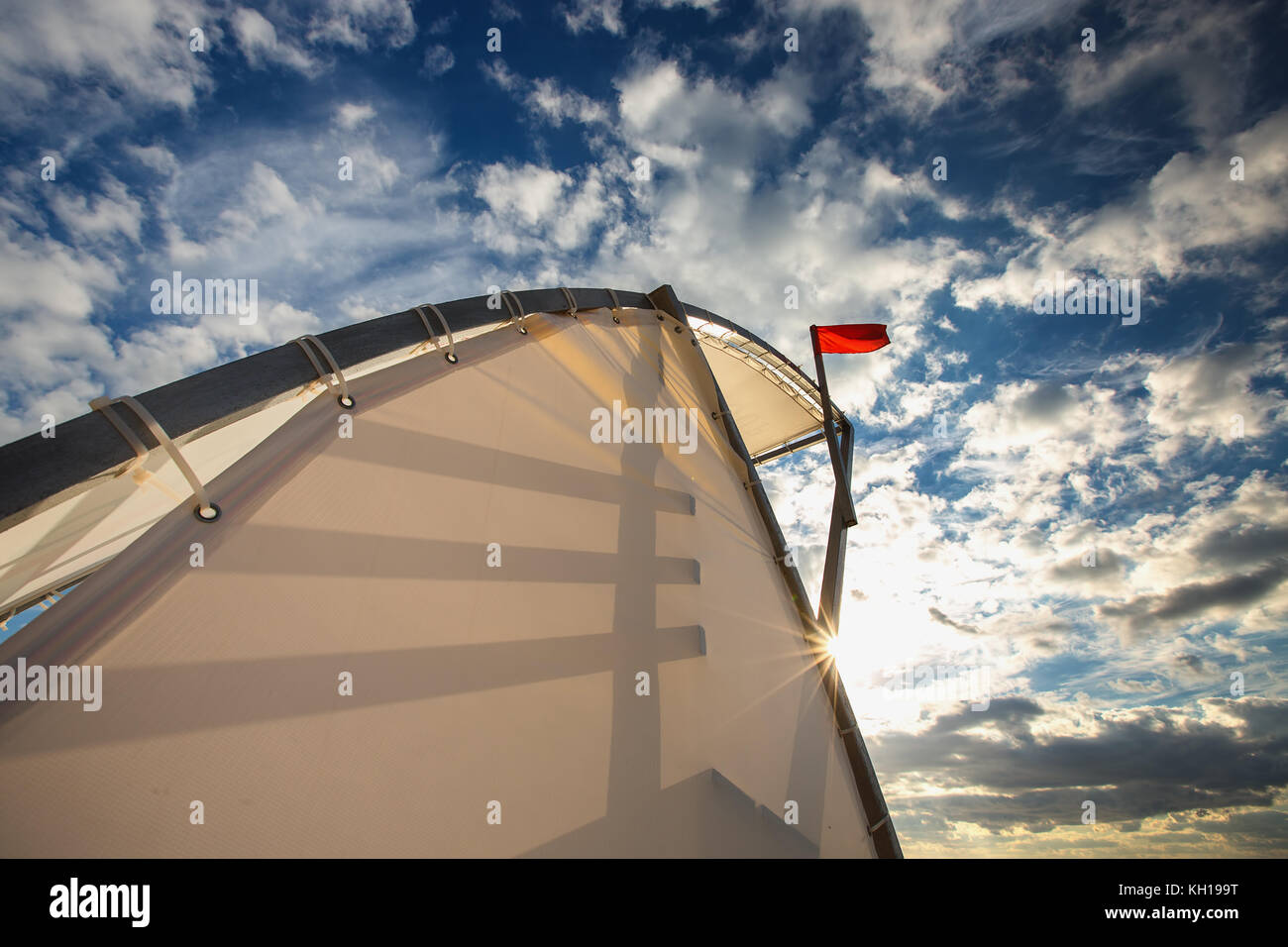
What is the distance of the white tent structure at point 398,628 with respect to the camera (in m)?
2.10

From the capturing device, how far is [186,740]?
2219mm

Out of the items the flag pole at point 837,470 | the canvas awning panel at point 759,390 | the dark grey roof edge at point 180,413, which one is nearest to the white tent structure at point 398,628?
the dark grey roof edge at point 180,413

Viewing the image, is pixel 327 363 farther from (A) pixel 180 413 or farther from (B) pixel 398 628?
(B) pixel 398 628

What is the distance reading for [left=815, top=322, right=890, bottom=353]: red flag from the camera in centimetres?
1106

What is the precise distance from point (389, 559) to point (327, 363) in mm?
1137

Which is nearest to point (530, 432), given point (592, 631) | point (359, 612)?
point (592, 631)

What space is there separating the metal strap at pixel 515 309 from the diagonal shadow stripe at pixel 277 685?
9.65 feet

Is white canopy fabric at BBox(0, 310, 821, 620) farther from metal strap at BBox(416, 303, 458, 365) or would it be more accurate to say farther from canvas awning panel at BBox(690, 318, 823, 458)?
canvas awning panel at BBox(690, 318, 823, 458)

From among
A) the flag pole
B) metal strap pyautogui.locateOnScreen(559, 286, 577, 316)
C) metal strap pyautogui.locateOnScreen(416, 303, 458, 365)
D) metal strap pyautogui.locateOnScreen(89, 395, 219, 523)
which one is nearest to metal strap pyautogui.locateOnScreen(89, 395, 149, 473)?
metal strap pyautogui.locateOnScreen(89, 395, 219, 523)

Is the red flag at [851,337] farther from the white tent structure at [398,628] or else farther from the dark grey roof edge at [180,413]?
the dark grey roof edge at [180,413]

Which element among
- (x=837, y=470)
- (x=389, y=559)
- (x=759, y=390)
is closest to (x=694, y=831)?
(x=389, y=559)

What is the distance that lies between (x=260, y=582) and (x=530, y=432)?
8.35ft
